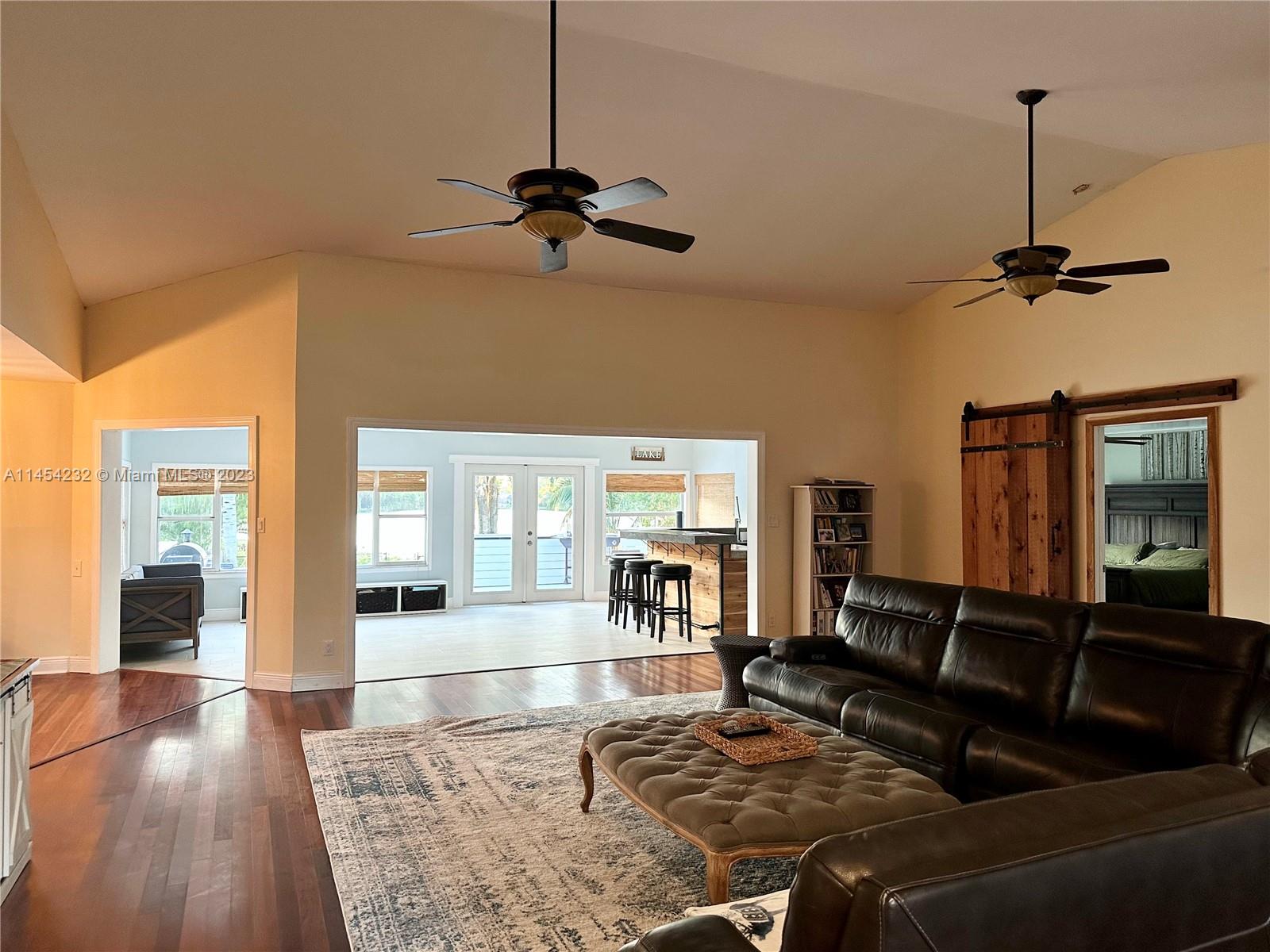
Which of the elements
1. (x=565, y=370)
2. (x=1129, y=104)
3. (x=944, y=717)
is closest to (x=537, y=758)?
(x=944, y=717)

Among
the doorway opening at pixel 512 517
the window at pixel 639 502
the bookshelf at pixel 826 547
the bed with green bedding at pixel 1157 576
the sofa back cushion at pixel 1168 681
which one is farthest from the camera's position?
the window at pixel 639 502

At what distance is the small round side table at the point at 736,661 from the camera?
5.27 metres

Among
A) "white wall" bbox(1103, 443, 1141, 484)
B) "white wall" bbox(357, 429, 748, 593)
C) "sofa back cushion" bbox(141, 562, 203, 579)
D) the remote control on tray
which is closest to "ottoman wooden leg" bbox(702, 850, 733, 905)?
the remote control on tray

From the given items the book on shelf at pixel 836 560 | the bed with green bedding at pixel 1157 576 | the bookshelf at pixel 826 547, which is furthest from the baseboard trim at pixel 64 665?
the bed with green bedding at pixel 1157 576

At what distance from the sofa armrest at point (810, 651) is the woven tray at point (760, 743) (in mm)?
1251

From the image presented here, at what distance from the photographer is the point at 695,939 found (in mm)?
1508

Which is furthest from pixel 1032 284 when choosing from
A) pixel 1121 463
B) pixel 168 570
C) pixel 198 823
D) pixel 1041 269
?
pixel 168 570

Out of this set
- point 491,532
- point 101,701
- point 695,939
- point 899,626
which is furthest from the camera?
point 491,532

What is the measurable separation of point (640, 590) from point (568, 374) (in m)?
3.23

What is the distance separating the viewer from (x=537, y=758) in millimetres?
4664

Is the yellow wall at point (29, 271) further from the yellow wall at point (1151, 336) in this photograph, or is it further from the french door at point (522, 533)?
the yellow wall at point (1151, 336)

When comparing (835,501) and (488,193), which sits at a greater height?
(488,193)

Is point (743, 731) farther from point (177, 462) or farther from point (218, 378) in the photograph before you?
point (177, 462)

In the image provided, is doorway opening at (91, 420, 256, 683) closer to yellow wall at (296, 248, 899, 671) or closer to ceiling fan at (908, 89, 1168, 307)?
yellow wall at (296, 248, 899, 671)
